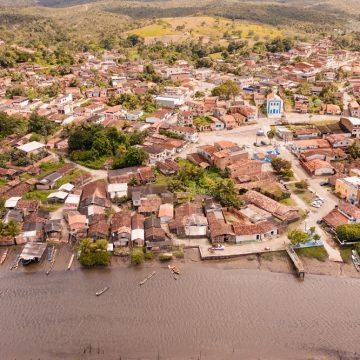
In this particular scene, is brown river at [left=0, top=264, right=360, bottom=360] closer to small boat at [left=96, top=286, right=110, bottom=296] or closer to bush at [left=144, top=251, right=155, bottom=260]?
small boat at [left=96, top=286, right=110, bottom=296]

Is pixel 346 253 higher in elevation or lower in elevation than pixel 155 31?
higher

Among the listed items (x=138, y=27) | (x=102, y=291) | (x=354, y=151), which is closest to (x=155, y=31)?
(x=138, y=27)

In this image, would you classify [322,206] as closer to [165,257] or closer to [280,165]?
[280,165]

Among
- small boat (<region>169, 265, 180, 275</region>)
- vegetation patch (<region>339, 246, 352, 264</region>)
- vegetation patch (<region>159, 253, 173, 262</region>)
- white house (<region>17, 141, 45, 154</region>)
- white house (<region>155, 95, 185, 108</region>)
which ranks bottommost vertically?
white house (<region>155, 95, 185, 108</region>)

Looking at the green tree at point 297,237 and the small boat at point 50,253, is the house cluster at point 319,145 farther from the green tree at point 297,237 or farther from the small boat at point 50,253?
the small boat at point 50,253

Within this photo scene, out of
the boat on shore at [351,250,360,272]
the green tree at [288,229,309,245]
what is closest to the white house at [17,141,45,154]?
the green tree at [288,229,309,245]

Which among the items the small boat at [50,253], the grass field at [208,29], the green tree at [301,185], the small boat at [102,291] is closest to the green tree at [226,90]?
the green tree at [301,185]
